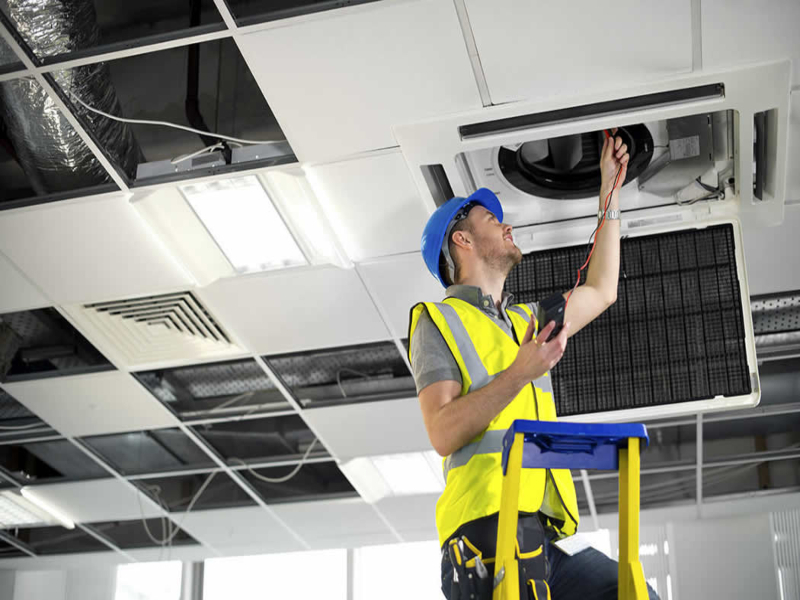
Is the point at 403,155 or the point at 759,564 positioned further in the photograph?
the point at 759,564

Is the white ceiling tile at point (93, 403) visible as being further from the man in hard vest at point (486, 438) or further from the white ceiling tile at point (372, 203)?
the man in hard vest at point (486, 438)

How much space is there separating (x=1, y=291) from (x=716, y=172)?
2.80 m

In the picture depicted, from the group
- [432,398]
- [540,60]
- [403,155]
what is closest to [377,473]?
[403,155]

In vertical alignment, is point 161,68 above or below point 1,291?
above

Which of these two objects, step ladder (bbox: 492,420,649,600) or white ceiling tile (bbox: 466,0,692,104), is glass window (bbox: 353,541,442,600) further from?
step ladder (bbox: 492,420,649,600)

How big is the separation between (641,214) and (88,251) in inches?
80.9

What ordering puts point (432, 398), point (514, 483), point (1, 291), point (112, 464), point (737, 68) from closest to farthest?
point (514, 483) < point (432, 398) < point (737, 68) < point (1, 291) < point (112, 464)

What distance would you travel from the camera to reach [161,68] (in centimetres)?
288

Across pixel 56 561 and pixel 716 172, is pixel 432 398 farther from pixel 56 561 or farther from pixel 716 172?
pixel 56 561

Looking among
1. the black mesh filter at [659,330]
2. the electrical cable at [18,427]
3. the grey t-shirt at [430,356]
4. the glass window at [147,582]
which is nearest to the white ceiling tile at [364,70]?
the black mesh filter at [659,330]

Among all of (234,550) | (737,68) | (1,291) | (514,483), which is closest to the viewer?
(514,483)

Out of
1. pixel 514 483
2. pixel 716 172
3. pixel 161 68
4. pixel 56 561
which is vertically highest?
pixel 161 68

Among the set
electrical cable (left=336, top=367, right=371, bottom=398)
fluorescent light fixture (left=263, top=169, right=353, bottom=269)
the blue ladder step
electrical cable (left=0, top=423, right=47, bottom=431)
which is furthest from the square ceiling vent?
the blue ladder step

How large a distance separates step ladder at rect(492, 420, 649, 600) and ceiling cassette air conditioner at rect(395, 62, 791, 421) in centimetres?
129
